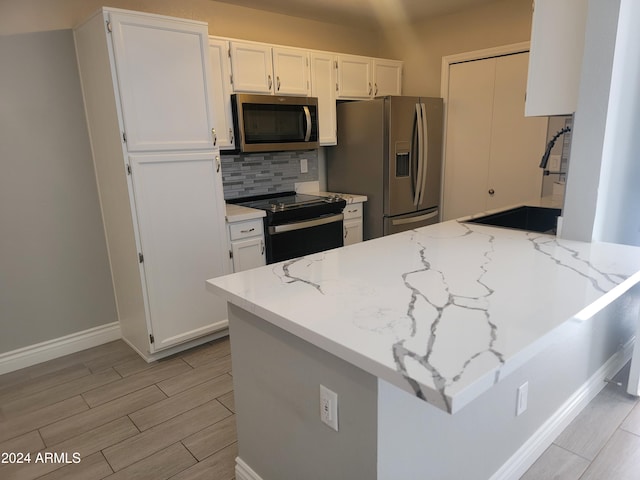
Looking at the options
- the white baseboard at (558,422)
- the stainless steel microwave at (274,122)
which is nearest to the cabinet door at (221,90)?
the stainless steel microwave at (274,122)

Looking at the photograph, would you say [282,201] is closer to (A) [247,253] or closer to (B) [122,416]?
(A) [247,253]

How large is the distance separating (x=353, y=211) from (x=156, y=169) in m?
1.84

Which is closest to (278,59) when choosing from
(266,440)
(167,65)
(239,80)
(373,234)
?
(239,80)

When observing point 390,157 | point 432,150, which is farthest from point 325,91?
point 432,150

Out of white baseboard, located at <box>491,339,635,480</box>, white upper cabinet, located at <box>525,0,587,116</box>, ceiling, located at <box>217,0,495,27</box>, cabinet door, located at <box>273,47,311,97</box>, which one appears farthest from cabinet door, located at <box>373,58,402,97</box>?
white baseboard, located at <box>491,339,635,480</box>

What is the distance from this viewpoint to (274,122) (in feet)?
10.8

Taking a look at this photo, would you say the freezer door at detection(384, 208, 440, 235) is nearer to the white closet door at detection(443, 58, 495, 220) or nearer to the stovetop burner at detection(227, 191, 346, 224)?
the white closet door at detection(443, 58, 495, 220)

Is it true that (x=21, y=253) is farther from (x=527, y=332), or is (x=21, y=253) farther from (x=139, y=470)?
(x=527, y=332)

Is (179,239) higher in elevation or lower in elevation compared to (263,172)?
lower

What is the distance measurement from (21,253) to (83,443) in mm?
1351

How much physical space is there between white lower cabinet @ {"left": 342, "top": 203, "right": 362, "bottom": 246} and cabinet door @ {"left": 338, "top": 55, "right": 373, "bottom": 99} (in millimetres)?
1051

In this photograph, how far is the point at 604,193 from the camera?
1.87 m

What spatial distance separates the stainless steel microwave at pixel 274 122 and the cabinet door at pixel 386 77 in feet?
3.00

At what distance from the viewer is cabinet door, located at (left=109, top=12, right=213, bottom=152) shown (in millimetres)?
2350
